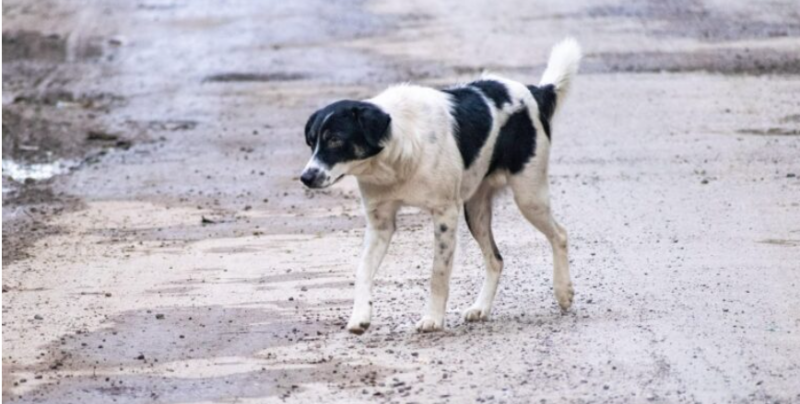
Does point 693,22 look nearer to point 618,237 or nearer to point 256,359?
point 618,237

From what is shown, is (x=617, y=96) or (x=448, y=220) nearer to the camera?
(x=448, y=220)

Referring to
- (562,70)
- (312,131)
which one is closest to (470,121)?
(312,131)

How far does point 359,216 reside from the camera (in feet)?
41.3

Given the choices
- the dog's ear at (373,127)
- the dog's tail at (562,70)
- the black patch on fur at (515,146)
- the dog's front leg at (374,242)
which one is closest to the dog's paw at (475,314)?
the dog's front leg at (374,242)

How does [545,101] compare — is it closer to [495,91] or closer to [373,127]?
[495,91]

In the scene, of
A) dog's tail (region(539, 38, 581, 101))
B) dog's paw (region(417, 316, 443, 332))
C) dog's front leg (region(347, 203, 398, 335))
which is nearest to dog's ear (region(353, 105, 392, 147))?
dog's front leg (region(347, 203, 398, 335))

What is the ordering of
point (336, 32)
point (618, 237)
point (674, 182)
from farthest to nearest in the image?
point (336, 32), point (674, 182), point (618, 237)

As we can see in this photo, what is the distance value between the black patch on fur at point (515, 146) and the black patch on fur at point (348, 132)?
88 cm

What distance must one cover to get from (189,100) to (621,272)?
9.80m

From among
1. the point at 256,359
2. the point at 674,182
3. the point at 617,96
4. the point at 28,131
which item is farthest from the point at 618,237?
the point at 28,131

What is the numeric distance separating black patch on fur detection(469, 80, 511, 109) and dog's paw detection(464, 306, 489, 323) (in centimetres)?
113

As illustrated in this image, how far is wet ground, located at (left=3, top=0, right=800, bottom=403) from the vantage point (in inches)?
309

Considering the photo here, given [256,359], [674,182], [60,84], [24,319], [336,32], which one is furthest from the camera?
[336,32]

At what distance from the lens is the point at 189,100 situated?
738 inches
